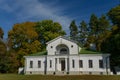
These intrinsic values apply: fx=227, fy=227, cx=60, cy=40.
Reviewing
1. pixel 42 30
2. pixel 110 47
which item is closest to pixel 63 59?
pixel 110 47

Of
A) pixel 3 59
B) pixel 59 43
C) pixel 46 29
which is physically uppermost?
pixel 46 29

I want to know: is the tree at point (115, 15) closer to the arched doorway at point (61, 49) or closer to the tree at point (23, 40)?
the arched doorway at point (61, 49)

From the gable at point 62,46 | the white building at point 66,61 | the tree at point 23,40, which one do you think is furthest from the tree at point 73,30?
the white building at point 66,61

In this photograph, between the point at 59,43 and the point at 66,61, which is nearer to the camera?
the point at 66,61

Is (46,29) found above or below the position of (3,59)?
above

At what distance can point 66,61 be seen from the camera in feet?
142

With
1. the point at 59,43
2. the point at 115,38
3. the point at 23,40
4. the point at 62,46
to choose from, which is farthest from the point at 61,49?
the point at 23,40

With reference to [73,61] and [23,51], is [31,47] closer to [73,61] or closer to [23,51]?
[23,51]

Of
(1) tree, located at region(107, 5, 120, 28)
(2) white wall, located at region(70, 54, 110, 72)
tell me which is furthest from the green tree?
(1) tree, located at region(107, 5, 120, 28)

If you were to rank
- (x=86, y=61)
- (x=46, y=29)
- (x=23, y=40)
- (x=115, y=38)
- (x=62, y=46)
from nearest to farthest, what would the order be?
(x=115, y=38)
(x=86, y=61)
(x=62, y=46)
(x=23, y=40)
(x=46, y=29)

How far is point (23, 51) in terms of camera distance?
58188 mm

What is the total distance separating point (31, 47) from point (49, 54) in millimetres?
14965

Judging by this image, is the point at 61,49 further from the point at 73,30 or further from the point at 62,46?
the point at 73,30

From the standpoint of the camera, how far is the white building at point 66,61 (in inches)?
1665
